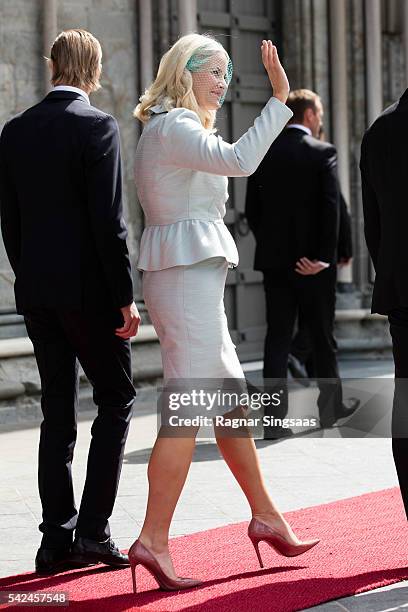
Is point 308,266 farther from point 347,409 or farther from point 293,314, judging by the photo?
point 347,409

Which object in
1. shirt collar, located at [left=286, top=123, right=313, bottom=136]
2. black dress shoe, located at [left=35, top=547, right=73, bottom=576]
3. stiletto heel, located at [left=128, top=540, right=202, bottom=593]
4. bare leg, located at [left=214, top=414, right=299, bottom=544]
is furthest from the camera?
shirt collar, located at [left=286, top=123, right=313, bottom=136]

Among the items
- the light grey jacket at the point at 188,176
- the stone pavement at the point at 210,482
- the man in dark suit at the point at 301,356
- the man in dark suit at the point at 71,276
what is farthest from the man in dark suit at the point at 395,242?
the man in dark suit at the point at 301,356

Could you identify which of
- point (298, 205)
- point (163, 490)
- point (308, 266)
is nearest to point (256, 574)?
point (163, 490)

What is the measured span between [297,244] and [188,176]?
9.24 feet

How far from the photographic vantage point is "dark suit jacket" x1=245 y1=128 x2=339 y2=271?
6727mm

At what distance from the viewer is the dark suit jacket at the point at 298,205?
265 inches

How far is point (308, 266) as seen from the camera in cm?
668

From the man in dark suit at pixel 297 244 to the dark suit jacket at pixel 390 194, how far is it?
2.49 metres

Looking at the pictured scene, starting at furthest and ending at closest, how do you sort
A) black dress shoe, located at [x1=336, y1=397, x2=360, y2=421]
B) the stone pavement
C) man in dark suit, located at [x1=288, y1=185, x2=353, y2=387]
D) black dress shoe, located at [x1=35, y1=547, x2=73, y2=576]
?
man in dark suit, located at [x1=288, y1=185, x2=353, y2=387]
black dress shoe, located at [x1=336, y1=397, x2=360, y2=421]
the stone pavement
black dress shoe, located at [x1=35, y1=547, x2=73, y2=576]

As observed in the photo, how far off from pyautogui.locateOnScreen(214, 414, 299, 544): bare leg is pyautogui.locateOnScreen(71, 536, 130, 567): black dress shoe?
1.57 ft

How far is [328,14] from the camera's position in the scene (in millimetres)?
9969

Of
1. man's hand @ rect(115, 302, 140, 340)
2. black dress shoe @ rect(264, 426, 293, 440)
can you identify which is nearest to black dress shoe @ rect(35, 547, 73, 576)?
man's hand @ rect(115, 302, 140, 340)

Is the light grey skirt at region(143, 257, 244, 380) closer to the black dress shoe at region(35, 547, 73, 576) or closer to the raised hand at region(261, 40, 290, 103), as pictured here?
the raised hand at region(261, 40, 290, 103)

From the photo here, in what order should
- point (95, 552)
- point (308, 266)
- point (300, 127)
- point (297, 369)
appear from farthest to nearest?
point (297, 369)
point (300, 127)
point (308, 266)
point (95, 552)
